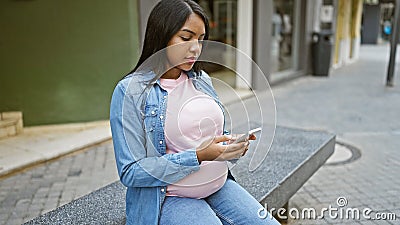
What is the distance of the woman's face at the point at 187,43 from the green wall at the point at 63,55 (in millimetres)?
3632

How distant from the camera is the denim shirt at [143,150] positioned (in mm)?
1482

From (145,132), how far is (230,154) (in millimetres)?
348

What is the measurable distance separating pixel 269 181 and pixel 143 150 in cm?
117

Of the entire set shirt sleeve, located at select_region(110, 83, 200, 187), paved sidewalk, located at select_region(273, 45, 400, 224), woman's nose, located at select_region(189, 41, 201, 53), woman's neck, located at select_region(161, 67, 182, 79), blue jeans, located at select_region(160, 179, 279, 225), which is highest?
woman's nose, located at select_region(189, 41, 201, 53)

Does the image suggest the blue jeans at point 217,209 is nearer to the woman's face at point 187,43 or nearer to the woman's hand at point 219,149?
the woman's hand at point 219,149

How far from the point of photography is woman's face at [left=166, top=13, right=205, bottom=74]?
1.52m

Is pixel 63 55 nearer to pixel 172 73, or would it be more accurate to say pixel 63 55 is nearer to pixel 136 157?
pixel 172 73

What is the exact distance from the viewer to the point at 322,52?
985 centimetres

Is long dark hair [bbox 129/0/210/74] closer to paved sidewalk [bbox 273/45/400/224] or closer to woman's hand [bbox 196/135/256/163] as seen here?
woman's hand [bbox 196/135/256/163]

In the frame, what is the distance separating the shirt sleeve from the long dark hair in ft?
0.79

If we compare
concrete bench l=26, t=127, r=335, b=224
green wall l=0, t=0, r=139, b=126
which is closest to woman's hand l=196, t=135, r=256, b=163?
concrete bench l=26, t=127, r=335, b=224
